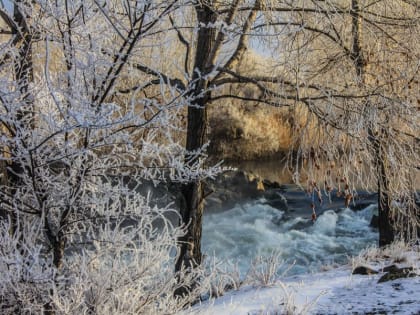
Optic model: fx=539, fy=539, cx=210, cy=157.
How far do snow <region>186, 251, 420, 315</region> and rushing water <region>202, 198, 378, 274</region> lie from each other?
153 inches

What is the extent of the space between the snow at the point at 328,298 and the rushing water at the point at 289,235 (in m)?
3.88

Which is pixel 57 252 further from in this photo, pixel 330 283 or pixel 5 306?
pixel 330 283

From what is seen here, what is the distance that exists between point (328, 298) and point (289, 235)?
669cm

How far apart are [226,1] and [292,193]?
9391mm

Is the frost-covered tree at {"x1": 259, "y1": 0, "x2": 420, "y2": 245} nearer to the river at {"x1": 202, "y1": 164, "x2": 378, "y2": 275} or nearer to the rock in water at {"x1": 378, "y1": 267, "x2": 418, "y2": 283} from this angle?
the rock in water at {"x1": 378, "y1": 267, "x2": 418, "y2": 283}

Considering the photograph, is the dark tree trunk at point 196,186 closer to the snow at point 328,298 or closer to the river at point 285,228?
the snow at point 328,298

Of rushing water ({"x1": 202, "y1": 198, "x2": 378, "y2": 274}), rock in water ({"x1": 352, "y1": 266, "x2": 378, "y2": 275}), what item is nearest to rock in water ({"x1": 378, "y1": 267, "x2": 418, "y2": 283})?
rock in water ({"x1": 352, "y1": 266, "x2": 378, "y2": 275})

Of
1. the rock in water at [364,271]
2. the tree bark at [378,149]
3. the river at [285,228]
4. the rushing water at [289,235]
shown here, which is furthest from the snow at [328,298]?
the rushing water at [289,235]

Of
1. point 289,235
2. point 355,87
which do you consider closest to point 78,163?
point 355,87

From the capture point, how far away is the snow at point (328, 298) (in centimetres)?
388

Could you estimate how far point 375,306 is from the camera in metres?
4.00

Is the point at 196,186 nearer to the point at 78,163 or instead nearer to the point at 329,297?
the point at 329,297

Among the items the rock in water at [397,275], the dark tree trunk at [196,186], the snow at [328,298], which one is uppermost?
the dark tree trunk at [196,186]

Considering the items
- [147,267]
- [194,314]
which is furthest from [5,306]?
[194,314]
